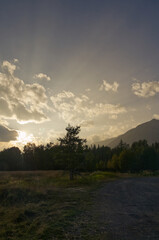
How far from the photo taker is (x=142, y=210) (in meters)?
9.72

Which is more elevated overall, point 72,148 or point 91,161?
point 72,148

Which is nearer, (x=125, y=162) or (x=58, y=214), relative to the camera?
(x=58, y=214)

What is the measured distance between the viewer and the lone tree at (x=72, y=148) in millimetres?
30906

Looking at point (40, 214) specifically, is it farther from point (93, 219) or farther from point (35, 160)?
point (35, 160)

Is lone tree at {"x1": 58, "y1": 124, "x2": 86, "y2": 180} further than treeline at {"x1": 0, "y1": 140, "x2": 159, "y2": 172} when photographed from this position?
No

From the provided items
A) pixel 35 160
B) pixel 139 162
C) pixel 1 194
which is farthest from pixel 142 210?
pixel 35 160

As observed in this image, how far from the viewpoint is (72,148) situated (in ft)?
104

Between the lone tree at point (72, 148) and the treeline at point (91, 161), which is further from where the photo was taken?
the treeline at point (91, 161)

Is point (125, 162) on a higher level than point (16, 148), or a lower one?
lower

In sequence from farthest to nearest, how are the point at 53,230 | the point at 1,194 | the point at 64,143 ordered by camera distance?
1. the point at 64,143
2. the point at 1,194
3. the point at 53,230

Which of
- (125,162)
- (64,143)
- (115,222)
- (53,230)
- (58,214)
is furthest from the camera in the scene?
(125,162)

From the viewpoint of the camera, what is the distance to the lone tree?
3091 centimetres

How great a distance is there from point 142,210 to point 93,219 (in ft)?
11.8

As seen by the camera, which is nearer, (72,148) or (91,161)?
(72,148)
